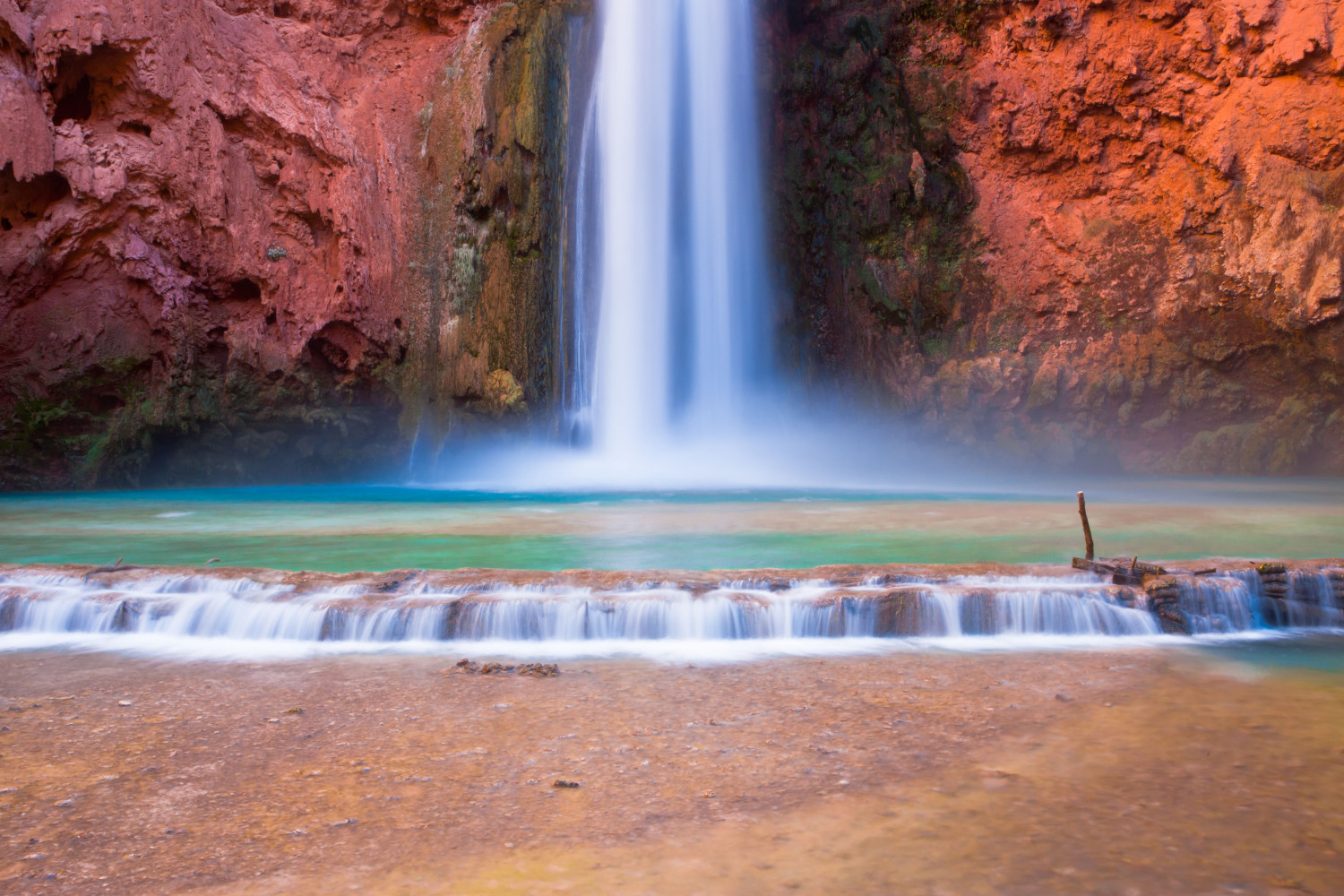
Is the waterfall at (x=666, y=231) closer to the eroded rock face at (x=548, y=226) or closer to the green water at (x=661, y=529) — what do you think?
the eroded rock face at (x=548, y=226)

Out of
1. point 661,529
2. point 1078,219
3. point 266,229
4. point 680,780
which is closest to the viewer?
point 680,780

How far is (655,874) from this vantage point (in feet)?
8.95

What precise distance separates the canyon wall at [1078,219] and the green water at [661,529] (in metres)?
5.22

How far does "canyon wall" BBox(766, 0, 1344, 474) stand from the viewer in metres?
18.9

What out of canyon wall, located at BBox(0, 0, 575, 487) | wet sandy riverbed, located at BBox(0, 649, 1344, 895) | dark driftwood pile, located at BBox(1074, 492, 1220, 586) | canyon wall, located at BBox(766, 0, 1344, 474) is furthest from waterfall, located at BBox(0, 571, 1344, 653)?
canyon wall, located at BBox(766, 0, 1344, 474)

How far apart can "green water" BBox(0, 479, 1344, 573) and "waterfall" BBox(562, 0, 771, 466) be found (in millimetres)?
6270

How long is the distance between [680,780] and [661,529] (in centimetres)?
716

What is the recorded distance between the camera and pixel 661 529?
10.6 m

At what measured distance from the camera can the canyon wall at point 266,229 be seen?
1784 cm

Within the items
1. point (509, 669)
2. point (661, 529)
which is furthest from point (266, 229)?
point (509, 669)

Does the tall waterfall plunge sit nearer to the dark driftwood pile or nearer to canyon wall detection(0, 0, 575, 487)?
canyon wall detection(0, 0, 575, 487)

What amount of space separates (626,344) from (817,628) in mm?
15930

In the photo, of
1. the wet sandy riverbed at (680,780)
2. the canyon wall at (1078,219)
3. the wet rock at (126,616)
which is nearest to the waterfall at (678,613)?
the wet rock at (126,616)

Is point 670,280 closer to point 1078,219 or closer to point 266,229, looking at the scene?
point 266,229
